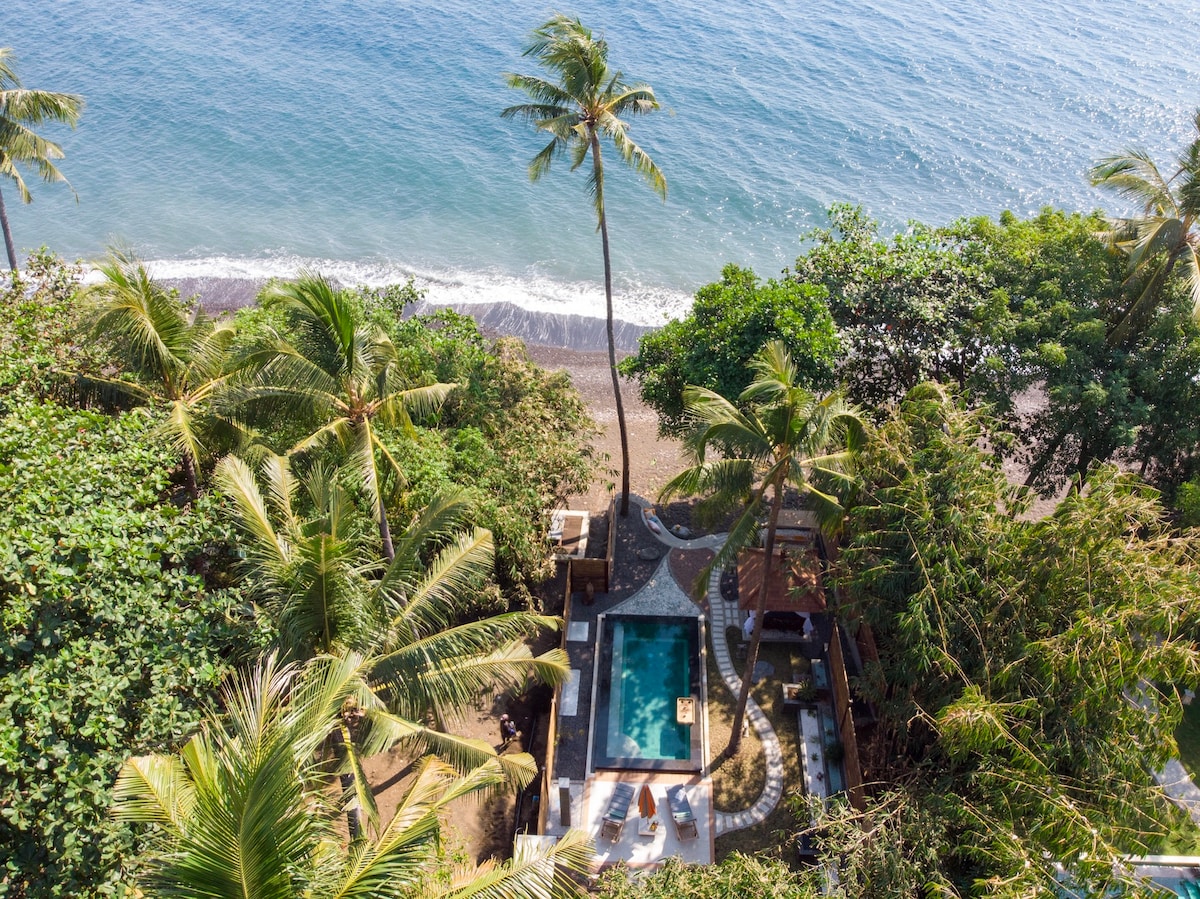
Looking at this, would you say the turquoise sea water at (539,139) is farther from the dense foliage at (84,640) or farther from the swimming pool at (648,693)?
the dense foliage at (84,640)

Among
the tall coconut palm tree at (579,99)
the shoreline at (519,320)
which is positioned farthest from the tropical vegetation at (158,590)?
the shoreline at (519,320)

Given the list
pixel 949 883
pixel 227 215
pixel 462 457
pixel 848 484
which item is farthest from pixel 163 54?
pixel 949 883

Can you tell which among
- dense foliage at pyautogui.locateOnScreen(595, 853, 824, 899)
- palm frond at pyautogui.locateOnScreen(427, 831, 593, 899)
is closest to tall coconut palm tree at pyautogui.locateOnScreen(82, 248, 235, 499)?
palm frond at pyautogui.locateOnScreen(427, 831, 593, 899)

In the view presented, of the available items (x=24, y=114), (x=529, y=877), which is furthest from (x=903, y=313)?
(x=24, y=114)

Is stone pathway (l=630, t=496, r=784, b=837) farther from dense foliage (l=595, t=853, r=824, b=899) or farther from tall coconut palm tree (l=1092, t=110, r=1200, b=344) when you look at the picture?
tall coconut palm tree (l=1092, t=110, r=1200, b=344)

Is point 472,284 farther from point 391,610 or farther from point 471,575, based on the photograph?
point 391,610
